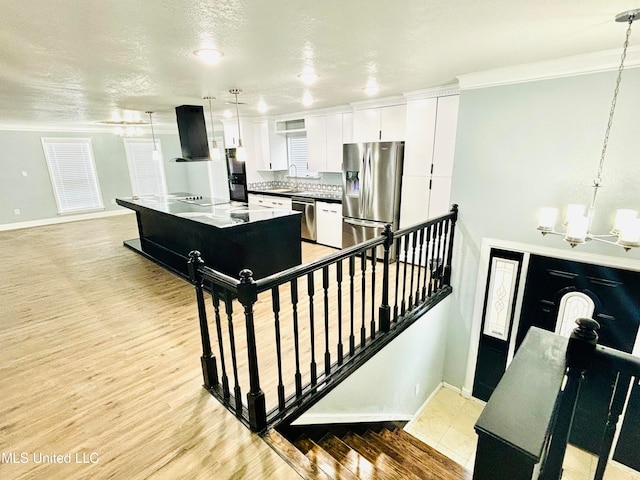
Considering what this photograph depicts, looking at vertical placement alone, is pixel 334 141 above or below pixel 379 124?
below

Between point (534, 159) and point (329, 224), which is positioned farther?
point (329, 224)

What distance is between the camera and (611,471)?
292cm

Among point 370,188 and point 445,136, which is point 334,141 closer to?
point 370,188

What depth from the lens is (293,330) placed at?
2576 mm

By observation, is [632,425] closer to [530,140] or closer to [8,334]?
[530,140]

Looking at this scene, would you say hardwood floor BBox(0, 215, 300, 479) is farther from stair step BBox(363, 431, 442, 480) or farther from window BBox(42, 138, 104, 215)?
window BBox(42, 138, 104, 215)

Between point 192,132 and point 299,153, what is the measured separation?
8.16ft

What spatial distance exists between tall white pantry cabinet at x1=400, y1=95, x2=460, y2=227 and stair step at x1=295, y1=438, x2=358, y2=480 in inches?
119

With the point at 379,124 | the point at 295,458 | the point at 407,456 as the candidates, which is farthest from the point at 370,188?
the point at 295,458

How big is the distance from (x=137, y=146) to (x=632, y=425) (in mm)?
11204

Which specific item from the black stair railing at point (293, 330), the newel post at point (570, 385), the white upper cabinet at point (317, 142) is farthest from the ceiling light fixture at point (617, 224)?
the white upper cabinet at point (317, 142)

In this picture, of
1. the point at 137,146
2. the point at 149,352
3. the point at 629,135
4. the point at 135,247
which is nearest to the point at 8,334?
the point at 149,352

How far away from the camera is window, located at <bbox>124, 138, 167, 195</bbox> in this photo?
896 centimetres

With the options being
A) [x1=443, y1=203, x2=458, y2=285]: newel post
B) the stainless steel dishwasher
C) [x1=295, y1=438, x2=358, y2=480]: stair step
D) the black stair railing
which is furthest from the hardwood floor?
[x1=443, y1=203, x2=458, y2=285]: newel post
